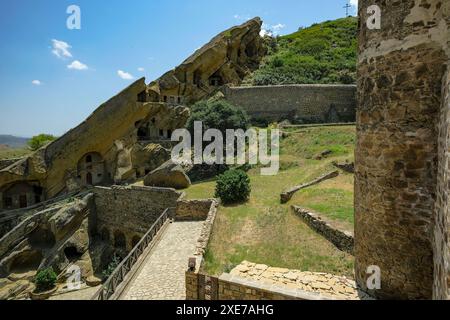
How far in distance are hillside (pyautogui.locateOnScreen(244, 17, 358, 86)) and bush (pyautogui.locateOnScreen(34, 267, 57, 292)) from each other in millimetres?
29973

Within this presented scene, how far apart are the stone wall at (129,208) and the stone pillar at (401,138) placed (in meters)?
15.6

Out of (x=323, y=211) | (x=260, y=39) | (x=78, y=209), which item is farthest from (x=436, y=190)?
(x=260, y=39)

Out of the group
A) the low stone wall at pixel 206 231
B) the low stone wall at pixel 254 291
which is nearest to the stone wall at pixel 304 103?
the low stone wall at pixel 206 231

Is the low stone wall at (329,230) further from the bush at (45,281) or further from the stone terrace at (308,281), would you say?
the bush at (45,281)

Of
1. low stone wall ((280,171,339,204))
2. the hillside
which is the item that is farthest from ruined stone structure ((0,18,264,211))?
low stone wall ((280,171,339,204))

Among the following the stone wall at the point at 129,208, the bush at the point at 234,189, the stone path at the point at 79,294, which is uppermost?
the bush at the point at 234,189

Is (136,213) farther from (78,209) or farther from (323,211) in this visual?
(323,211)

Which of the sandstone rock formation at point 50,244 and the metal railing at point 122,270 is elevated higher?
the metal railing at point 122,270

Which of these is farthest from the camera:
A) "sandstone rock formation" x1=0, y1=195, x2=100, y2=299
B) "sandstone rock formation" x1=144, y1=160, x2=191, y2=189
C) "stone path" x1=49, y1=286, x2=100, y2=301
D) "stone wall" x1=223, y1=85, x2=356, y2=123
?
"stone wall" x1=223, y1=85, x2=356, y2=123

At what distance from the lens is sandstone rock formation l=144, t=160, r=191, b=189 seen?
21689 mm

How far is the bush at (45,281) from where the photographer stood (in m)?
19.4

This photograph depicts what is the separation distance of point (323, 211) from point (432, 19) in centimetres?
941

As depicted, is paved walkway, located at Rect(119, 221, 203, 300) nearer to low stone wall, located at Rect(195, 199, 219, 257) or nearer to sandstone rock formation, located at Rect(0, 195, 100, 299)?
low stone wall, located at Rect(195, 199, 219, 257)

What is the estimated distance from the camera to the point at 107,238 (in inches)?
1003
